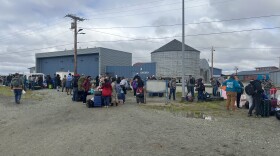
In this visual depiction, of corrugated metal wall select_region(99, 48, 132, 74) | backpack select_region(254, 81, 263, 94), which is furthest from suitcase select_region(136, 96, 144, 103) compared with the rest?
corrugated metal wall select_region(99, 48, 132, 74)

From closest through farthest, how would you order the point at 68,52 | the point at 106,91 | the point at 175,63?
the point at 106,91, the point at 68,52, the point at 175,63

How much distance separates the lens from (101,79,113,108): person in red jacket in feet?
49.8

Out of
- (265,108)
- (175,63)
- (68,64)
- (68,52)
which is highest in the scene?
(68,52)

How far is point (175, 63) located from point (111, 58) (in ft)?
45.2

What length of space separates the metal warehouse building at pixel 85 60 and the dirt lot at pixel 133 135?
4417cm

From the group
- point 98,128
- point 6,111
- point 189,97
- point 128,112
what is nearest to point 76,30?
point 189,97

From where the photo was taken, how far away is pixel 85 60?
197ft

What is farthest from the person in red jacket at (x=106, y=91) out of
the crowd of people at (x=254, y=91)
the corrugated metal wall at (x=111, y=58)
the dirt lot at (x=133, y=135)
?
the corrugated metal wall at (x=111, y=58)

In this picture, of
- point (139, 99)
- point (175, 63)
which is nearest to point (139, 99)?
point (139, 99)

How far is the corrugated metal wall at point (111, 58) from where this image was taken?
56.9m

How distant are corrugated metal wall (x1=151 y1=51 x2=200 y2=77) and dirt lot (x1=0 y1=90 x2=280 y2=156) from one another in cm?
5114

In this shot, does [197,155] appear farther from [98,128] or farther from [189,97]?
[189,97]

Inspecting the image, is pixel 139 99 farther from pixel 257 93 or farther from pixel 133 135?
pixel 133 135

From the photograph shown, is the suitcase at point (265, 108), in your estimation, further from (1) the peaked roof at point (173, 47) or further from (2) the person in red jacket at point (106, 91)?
(1) the peaked roof at point (173, 47)
